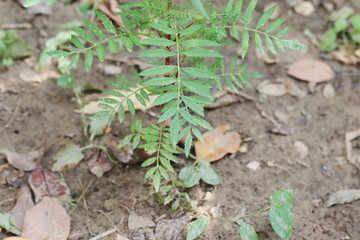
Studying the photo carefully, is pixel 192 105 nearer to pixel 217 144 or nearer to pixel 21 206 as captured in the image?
pixel 217 144

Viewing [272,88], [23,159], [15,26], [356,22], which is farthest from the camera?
[356,22]

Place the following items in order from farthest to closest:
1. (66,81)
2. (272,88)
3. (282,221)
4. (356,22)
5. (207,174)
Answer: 1. (356,22)
2. (272,88)
3. (66,81)
4. (207,174)
5. (282,221)

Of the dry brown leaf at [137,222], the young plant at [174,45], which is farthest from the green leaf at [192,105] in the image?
the dry brown leaf at [137,222]

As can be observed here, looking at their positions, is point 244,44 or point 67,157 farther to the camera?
point 67,157

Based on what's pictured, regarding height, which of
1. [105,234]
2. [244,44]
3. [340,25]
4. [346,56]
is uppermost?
[244,44]

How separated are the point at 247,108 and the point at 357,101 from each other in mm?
670

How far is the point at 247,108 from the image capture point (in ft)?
9.31

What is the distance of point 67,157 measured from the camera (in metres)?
2.45

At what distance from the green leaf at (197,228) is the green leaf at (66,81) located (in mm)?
1119

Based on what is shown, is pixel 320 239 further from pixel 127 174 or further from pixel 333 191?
pixel 127 174

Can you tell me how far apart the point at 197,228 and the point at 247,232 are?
219 millimetres

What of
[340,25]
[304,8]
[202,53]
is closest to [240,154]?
[202,53]

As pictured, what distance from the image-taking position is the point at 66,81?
2.72 m

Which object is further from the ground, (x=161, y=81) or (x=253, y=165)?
(x=161, y=81)
